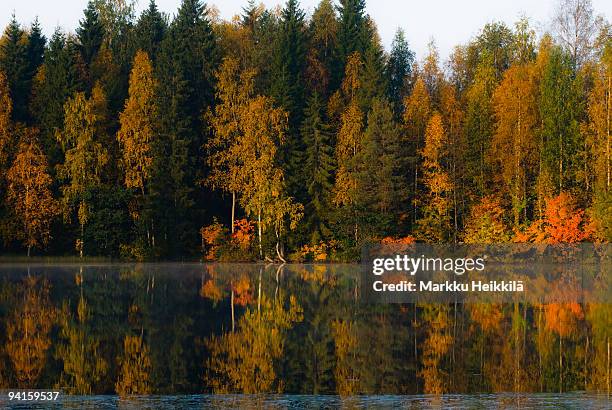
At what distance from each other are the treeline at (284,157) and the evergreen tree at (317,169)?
0.14 metres

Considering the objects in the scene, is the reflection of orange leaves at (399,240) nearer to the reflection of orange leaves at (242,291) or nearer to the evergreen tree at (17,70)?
the reflection of orange leaves at (242,291)

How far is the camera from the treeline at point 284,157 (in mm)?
62000

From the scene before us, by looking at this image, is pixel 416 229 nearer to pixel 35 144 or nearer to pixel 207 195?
pixel 207 195

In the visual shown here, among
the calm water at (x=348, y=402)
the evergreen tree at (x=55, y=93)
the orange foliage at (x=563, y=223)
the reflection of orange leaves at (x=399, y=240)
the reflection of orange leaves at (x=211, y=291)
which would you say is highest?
the evergreen tree at (x=55, y=93)

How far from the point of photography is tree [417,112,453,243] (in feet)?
208

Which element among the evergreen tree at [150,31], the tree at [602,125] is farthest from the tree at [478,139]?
the evergreen tree at [150,31]

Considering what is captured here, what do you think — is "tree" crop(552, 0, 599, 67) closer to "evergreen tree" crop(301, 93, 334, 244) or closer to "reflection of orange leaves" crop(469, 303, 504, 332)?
"evergreen tree" crop(301, 93, 334, 244)

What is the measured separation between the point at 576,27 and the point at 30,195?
35894 millimetres

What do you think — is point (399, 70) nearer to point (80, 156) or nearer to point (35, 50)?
point (35, 50)

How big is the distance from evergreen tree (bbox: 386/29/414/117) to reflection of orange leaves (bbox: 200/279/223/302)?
4015 cm

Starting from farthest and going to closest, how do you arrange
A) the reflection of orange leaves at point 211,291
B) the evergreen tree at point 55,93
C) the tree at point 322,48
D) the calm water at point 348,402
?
the tree at point 322,48 < the evergreen tree at point 55,93 < the reflection of orange leaves at point 211,291 < the calm water at point 348,402

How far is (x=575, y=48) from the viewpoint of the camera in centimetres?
6500

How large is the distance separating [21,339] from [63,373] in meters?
4.93

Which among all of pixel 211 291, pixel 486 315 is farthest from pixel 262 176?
pixel 486 315
